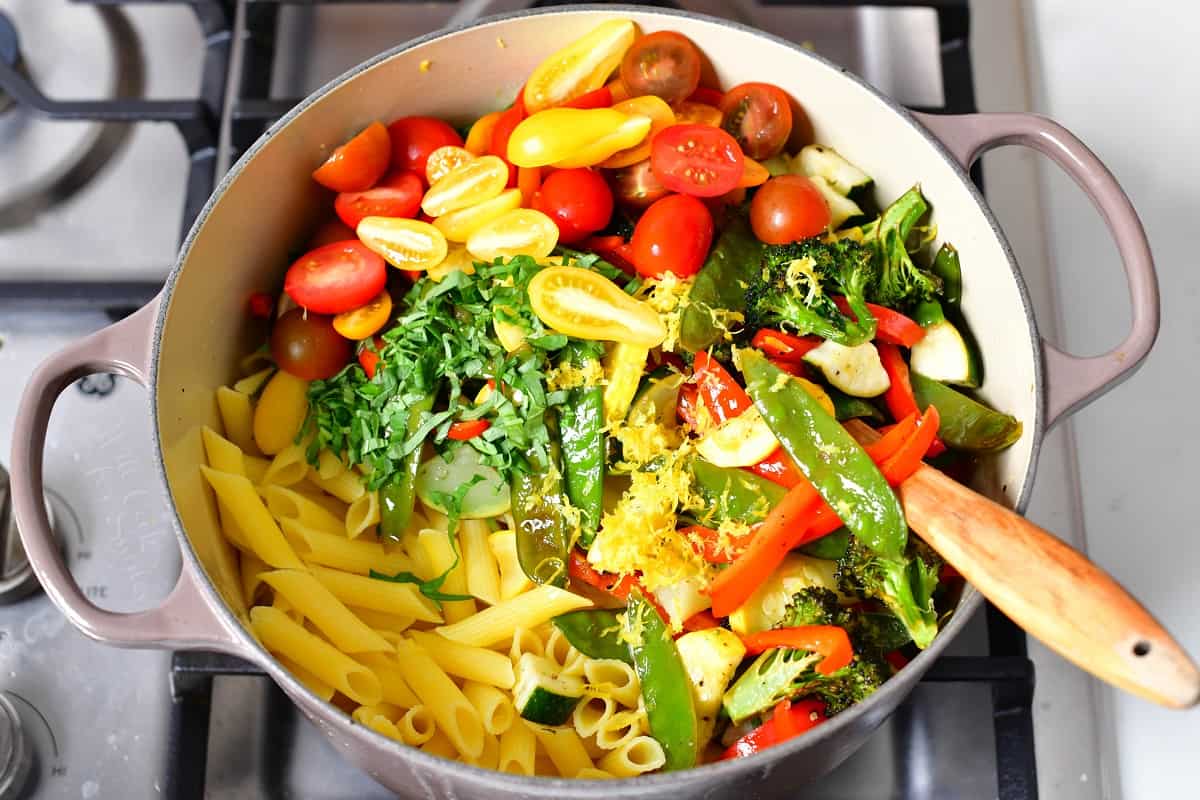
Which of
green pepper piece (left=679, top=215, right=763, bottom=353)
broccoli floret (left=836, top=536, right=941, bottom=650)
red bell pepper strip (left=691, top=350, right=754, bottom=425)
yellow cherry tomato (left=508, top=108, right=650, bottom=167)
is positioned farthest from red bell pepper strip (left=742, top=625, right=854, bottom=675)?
yellow cherry tomato (left=508, top=108, right=650, bottom=167)

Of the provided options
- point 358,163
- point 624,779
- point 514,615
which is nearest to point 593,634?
point 514,615

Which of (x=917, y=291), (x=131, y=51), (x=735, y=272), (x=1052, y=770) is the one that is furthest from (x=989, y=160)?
(x=131, y=51)

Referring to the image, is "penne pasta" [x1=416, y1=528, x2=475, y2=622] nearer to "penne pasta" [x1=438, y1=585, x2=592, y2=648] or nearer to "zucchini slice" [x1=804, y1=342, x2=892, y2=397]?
"penne pasta" [x1=438, y1=585, x2=592, y2=648]

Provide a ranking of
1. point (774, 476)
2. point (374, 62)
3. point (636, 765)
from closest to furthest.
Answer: point (636, 765), point (774, 476), point (374, 62)

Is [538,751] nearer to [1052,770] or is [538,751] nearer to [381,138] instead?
[1052,770]

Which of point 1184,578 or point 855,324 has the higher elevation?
point 855,324

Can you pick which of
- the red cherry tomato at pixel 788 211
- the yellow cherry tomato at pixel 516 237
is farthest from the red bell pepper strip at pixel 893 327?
the yellow cherry tomato at pixel 516 237

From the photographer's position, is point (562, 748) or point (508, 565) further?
point (508, 565)

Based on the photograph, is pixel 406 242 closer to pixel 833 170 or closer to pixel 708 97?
pixel 708 97
